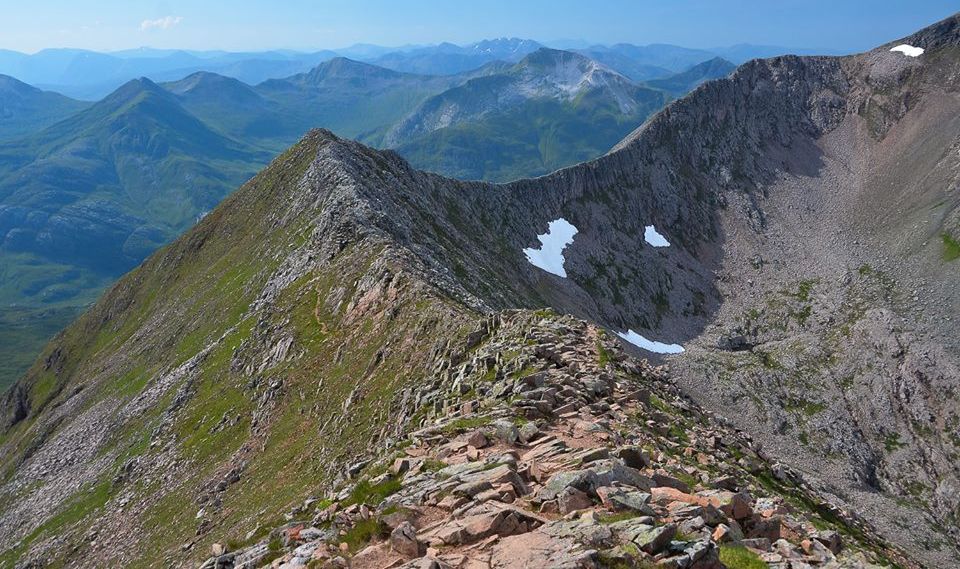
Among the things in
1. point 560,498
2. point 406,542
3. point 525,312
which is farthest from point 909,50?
point 406,542

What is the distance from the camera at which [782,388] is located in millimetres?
104625

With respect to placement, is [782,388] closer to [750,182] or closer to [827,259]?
[827,259]

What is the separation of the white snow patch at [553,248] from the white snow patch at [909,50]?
136335mm

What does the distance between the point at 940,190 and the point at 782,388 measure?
83.1 metres

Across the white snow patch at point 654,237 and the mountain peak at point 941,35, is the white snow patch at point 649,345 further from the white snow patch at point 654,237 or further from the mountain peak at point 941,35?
the mountain peak at point 941,35

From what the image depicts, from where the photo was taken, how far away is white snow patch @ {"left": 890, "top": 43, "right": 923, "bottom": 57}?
18982cm

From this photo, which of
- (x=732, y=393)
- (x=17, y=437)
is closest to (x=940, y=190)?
(x=732, y=393)

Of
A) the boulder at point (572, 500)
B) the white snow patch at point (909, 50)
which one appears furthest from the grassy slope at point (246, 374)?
the white snow patch at point (909, 50)

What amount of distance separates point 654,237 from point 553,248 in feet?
116

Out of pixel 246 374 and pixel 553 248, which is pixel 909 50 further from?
pixel 246 374

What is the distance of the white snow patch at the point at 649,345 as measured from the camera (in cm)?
11806

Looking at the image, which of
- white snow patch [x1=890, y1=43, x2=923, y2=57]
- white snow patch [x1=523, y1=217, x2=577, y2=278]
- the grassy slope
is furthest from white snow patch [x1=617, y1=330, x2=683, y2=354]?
white snow patch [x1=890, y1=43, x2=923, y2=57]

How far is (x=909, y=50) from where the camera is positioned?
192m

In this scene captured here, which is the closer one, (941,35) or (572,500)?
(572,500)
